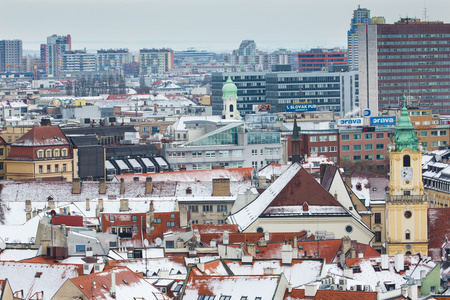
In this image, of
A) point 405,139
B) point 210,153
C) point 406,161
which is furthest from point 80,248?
point 210,153

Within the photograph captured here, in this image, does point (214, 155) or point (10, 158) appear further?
point (214, 155)

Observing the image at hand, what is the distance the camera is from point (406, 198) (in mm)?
120000

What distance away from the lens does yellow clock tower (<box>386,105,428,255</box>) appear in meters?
119

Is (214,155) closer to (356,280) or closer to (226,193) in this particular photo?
(226,193)

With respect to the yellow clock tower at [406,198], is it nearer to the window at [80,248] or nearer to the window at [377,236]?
the window at [377,236]

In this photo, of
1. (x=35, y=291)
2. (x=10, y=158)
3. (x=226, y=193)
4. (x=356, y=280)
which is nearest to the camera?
(x=35, y=291)

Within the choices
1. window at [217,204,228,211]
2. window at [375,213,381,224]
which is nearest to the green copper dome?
window at [375,213,381,224]

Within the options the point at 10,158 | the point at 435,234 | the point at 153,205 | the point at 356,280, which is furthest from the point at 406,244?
the point at 10,158

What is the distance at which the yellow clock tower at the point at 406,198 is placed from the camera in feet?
390

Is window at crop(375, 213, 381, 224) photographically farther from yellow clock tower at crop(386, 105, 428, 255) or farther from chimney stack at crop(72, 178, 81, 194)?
chimney stack at crop(72, 178, 81, 194)

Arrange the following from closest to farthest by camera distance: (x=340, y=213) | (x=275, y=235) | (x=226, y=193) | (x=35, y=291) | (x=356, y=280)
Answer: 1. (x=35, y=291)
2. (x=356, y=280)
3. (x=275, y=235)
4. (x=340, y=213)
5. (x=226, y=193)

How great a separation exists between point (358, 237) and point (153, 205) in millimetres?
17166

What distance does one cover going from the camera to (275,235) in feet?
365

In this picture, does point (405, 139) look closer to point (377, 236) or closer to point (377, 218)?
point (377, 236)
